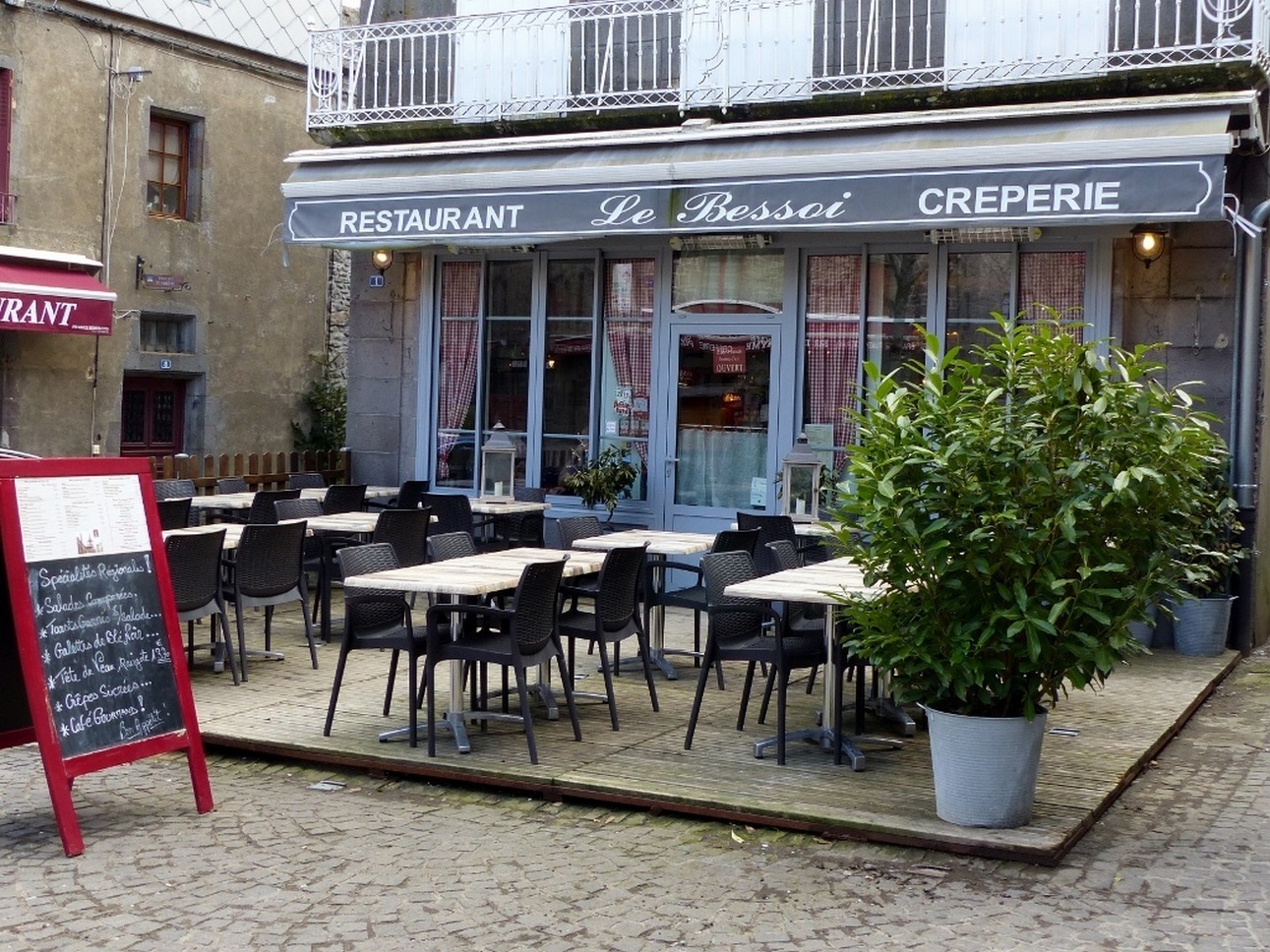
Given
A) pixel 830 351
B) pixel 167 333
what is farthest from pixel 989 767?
pixel 167 333

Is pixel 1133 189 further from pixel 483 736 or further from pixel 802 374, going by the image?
pixel 483 736

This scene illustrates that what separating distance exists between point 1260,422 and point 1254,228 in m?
1.38

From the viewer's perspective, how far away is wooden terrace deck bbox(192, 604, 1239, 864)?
5.94m

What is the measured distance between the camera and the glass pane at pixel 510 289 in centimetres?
1334

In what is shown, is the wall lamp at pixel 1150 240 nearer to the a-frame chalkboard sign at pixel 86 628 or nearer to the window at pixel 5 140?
the a-frame chalkboard sign at pixel 86 628

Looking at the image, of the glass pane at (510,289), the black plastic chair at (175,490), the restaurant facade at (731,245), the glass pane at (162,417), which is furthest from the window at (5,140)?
the black plastic chair at (175,490)

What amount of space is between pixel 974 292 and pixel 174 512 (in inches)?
239

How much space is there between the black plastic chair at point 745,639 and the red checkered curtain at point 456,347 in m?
6.40

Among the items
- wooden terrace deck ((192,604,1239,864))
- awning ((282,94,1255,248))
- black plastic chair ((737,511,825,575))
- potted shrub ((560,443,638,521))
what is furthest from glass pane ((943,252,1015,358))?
wooden terrace deck ((192,604,1239,864))

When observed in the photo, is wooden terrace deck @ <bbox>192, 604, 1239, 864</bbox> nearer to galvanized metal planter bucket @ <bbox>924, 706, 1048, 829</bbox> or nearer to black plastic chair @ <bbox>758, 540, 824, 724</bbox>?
galvanized metal planter bucket @ <bbox>924, 706, 1048, 829</bbox>

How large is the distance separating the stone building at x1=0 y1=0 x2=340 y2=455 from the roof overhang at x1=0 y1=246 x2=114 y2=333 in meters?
0.03

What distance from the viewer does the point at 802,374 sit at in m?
12.1

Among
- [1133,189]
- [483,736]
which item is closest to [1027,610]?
[483,736]

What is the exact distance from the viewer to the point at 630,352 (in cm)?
1284
